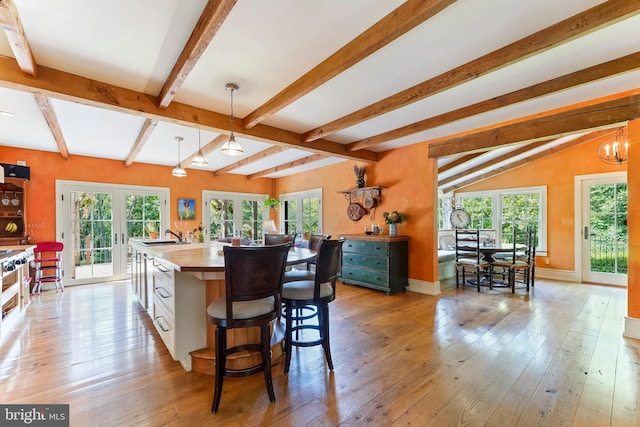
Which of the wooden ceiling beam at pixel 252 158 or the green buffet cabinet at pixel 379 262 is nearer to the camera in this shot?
→ the green buffet cabinet at pixel 379 262

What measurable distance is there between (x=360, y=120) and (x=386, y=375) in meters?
2.57

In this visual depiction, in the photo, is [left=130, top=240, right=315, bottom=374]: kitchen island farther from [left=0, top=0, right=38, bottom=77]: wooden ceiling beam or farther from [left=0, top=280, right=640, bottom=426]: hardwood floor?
[left=0, top=0, right=38, bottom=77]: wooden ceiling beam

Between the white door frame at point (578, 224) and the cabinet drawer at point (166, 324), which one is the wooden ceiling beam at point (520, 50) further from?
the white door frame at point (578, 224)

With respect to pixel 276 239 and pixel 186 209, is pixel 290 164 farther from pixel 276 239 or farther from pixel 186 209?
pixel 276 239

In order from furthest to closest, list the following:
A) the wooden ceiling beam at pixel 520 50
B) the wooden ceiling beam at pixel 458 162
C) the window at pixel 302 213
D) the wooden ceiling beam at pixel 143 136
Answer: the window at pixel 302 213 → the wooden ceiling beam at pixel 458 162 → the wooden ceiling beam at pixel 143 136 → the wooden ceiling beam at pixel 520 50

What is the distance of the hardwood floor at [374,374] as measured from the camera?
166cm

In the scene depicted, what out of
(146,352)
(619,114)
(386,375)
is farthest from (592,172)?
(146,352)

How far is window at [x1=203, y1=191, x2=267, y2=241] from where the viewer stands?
6637 mm

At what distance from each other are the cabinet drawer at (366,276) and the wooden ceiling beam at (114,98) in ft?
8.15

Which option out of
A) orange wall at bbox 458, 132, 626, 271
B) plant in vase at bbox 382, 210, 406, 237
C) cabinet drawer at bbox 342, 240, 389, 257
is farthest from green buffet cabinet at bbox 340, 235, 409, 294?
orange wall at bbox 458, 132, 626, 271

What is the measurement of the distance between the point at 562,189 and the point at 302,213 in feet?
18.3

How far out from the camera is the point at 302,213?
6.96 meters

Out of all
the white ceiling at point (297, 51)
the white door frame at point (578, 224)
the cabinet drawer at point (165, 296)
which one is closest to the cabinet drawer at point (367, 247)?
the white ceiling at point (297, 51)

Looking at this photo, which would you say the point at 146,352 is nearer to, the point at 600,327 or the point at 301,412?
the point at 301,412
